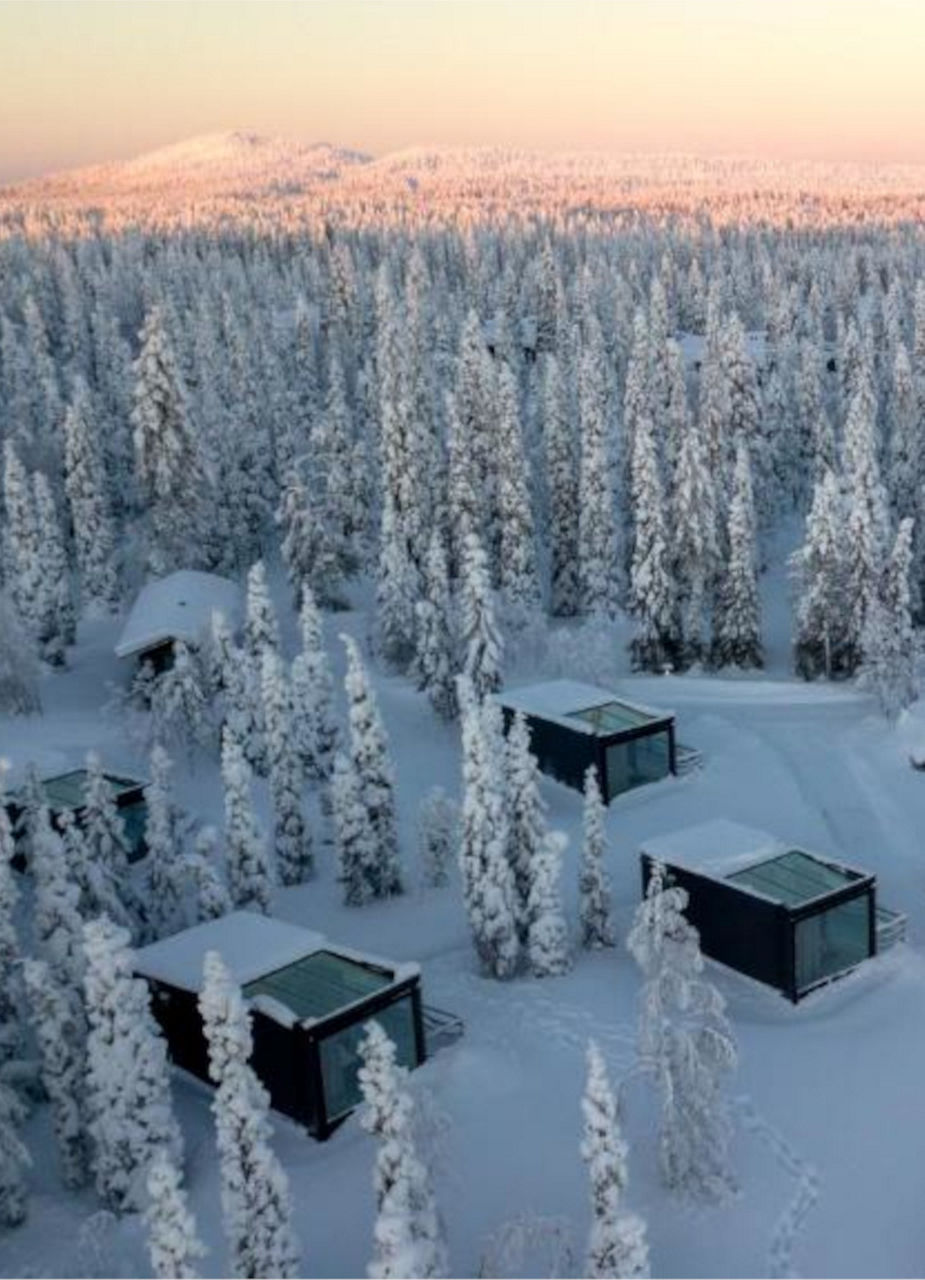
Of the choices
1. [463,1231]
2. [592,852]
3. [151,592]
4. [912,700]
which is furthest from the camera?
[151,592]

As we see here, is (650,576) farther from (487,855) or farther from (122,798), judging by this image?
(487,855)

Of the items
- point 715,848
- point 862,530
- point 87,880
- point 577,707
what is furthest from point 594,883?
point 862,530

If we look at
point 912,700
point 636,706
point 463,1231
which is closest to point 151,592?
point 636,706

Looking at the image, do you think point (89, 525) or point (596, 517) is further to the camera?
point (89, 525)

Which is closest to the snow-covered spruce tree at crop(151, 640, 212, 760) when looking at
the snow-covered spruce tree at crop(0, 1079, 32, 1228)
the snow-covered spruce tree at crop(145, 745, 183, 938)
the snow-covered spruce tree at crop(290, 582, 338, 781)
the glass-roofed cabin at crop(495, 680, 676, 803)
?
the snow-covered spruce tree at crop(290, 582, 338, 781)

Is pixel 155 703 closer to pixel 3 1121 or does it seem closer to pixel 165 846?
pixel 165 846

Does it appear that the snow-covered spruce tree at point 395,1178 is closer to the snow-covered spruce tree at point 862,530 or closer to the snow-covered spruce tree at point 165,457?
the snow-covered spruce tree at point 862,530

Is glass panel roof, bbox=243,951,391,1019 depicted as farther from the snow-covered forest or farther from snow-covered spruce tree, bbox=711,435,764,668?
snow-covered spruce tree, bbox=711,435,764,668
